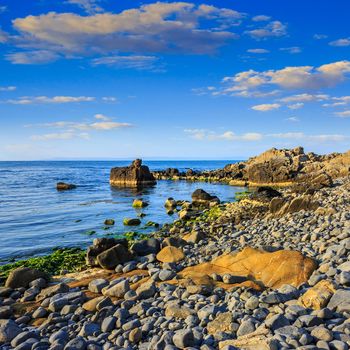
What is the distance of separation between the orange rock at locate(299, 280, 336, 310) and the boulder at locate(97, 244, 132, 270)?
22.6 ft

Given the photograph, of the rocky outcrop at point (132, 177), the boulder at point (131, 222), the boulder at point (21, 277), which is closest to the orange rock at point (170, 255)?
the boulder at point (21, 277)

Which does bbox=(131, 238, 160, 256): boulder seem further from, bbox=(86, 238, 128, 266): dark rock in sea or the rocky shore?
bbox=(86, 238, 128, 266): dark rock in sea

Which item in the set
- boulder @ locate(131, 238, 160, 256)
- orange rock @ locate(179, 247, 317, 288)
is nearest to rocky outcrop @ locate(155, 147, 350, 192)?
boulder @ locate(131, 238, 160, 256)

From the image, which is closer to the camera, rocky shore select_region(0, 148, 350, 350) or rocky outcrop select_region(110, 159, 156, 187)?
rocky shore select_region(0, 148, 350, 350)

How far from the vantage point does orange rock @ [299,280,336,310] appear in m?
6.13

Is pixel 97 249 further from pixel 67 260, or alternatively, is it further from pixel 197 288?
pixel 197 288

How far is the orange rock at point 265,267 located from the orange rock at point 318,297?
106 cm

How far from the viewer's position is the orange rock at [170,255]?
1178 cm

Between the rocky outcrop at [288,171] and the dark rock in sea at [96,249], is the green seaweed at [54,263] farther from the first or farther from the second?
the rocky outcrop at [288,171]

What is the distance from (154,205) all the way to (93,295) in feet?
79.3

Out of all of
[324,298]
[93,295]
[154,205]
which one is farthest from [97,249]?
[154,205]

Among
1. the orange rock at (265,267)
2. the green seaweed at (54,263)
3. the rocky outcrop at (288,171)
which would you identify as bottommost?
the green seaweed at (54,263)

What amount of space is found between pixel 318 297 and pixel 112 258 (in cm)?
732

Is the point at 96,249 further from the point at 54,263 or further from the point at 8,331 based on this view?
the point at 8,331
